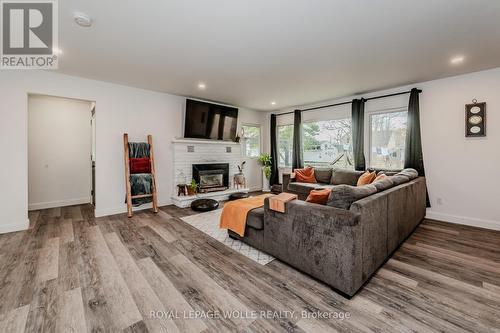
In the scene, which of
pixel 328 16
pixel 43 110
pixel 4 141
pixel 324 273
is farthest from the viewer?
pixel 43 110

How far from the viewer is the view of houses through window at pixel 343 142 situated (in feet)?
14.9

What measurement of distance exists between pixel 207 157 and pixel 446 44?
479 cm

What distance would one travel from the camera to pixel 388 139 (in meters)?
4.62

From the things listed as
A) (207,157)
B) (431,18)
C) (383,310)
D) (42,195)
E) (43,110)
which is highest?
(431,18)

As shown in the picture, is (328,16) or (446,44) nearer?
(328,16)

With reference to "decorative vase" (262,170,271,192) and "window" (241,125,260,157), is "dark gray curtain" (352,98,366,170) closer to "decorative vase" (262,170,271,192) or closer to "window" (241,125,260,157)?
"decorative vase" (262,170,271,192)

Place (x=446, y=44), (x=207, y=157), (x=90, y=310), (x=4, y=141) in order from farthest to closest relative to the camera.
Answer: (x=207, y=157) → (x=4, y=141) → (x=446, y=44) → (x=90, y=310)

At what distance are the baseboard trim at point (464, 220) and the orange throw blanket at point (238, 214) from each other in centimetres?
351

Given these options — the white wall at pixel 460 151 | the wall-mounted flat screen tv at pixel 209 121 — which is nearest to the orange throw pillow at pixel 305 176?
the wall-mounted flat screen tv at pixel 209 121

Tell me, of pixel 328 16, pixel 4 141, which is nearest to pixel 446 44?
pixel 328 16

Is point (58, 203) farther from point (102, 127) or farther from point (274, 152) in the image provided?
point (274, 152)

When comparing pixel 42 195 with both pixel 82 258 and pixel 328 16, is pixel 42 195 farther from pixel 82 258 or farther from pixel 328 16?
pixel 328 16

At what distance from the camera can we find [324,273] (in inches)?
77.0

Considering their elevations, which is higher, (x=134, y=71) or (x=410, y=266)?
(x=134, y=71)
